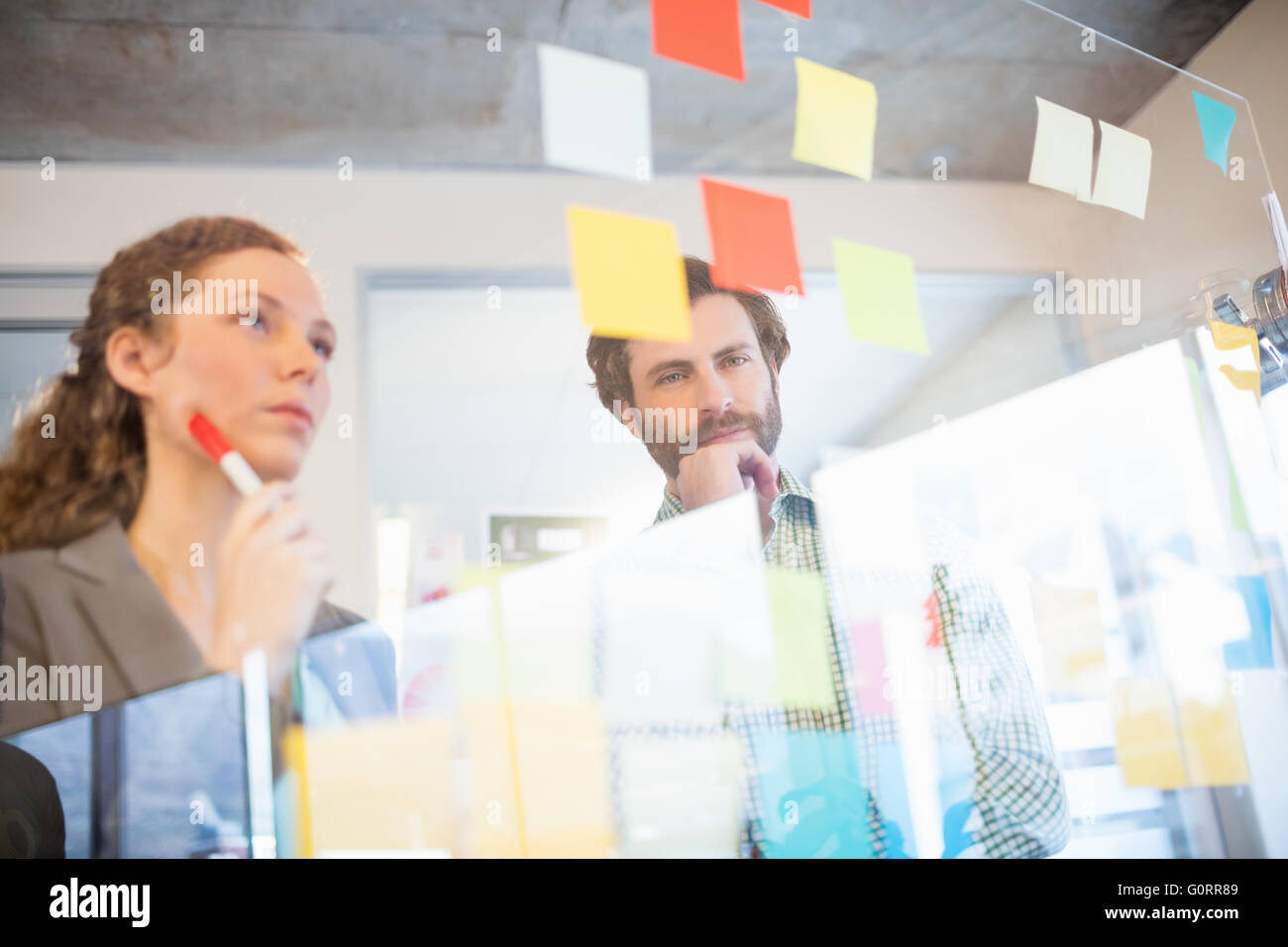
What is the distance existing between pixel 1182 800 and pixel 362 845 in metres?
1.33

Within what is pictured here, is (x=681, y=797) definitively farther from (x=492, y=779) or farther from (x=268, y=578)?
(x=268, y=578)

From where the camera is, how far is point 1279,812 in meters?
1.53

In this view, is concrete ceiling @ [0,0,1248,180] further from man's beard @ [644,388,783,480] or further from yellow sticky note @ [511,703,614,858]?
yellow sticky note @ [511,703,614,858]

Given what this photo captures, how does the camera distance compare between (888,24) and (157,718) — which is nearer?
(157,718)

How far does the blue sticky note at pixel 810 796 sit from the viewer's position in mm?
1175

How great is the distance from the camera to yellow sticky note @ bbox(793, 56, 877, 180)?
1360 mm

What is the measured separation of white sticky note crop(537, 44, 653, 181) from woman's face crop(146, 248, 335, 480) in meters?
0.48

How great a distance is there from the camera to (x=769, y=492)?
1.28 meters

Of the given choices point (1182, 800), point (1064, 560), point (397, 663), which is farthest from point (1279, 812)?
point (397, 663)

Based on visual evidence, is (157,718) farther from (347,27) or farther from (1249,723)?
(1249,723)

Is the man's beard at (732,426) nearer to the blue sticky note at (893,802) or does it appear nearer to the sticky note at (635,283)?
the sticky note at (635,283)

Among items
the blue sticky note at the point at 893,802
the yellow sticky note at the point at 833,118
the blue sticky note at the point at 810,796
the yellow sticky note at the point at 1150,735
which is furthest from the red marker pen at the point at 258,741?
the yellow sticky note at the point at 1150,735

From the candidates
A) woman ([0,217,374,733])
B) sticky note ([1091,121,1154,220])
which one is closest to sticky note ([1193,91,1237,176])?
sticky note ([1091,121,1154,220])

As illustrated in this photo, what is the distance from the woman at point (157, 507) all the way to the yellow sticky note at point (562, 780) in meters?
0.28
